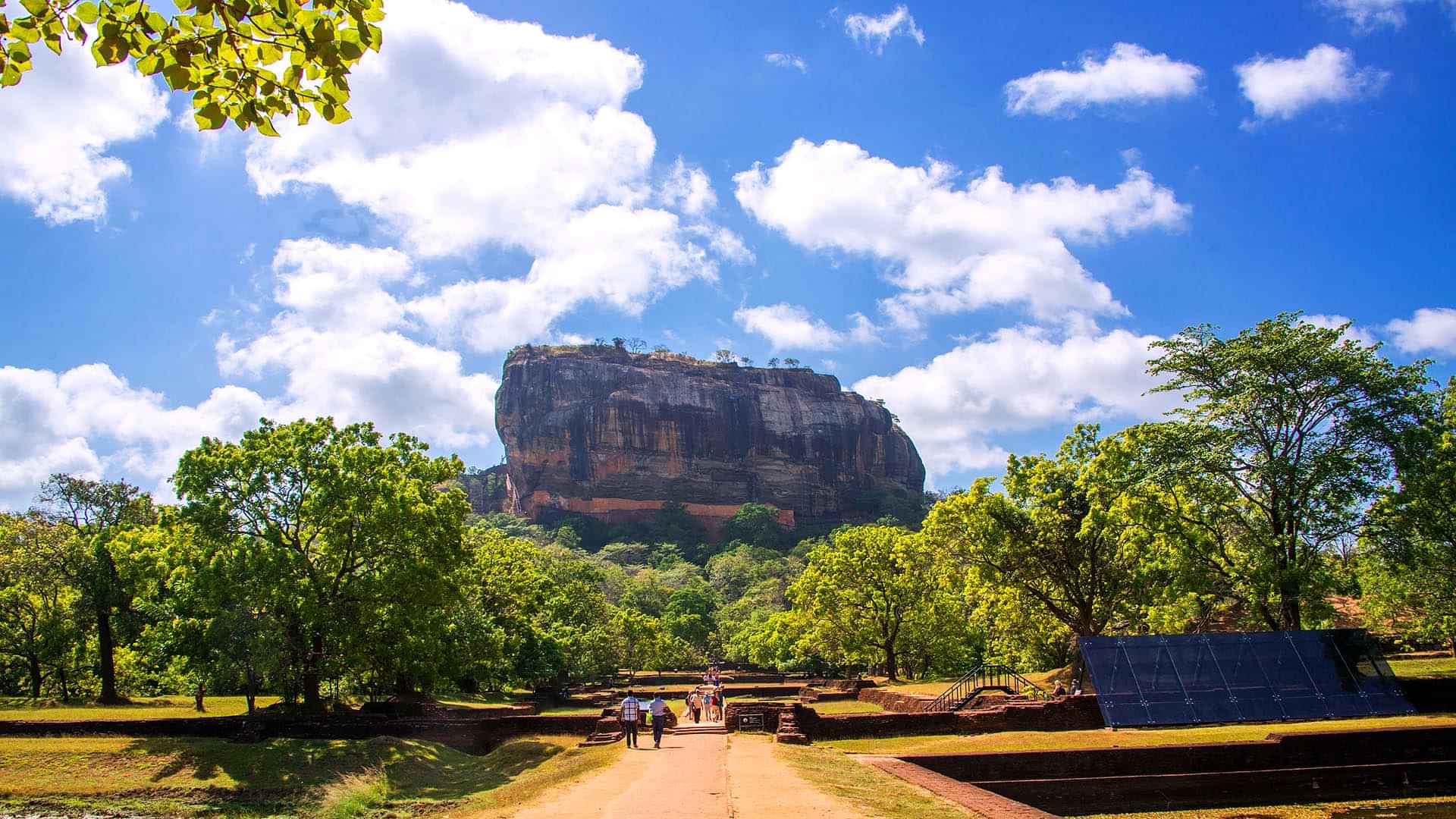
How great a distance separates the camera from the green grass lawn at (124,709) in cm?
2184

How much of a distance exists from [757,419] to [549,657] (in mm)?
96131

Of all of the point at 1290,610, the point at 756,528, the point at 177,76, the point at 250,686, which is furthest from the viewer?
the point at 756,528

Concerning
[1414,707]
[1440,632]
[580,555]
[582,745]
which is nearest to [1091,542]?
[1414,707]

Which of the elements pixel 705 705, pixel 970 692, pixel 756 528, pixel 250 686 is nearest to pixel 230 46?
pixel 250 686

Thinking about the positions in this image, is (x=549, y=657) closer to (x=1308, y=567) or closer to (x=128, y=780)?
(x=128, y=780)

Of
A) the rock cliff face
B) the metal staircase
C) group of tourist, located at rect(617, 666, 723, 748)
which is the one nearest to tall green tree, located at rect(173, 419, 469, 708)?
group of tourist, located at rect(617, 666, 723, 748)

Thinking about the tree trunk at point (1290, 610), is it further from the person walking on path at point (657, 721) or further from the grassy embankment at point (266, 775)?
the grassy embankment at point (266, 775)

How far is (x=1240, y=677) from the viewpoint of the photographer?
63.9ft

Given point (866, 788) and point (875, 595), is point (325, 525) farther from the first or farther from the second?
point (875, 595)

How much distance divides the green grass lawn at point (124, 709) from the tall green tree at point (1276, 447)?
2532 centimetres

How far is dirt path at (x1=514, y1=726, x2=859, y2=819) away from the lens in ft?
31.9

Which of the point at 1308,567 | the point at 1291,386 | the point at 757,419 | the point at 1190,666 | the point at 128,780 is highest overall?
the point at 757,419

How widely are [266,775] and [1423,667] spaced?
108ft

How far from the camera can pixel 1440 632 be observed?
82.8 ft
